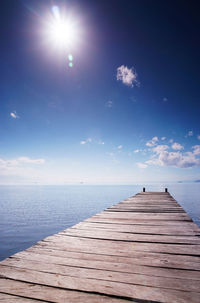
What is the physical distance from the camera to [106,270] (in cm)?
219

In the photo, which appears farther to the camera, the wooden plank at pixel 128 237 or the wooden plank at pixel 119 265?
the wooden plank at pixel 128 237

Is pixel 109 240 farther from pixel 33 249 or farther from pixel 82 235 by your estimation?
pixel 33 249

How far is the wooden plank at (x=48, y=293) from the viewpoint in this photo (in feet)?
5.42

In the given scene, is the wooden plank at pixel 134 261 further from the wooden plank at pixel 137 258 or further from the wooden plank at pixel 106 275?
the wooden plank at pixel 106 275

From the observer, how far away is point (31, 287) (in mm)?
1846

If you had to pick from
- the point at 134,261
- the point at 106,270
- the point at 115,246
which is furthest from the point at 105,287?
the point at 115,246

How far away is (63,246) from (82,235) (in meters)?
0.72

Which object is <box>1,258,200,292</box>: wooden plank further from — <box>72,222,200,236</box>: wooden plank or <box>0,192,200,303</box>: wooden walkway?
<box>72,222,200,236</box>: wooden plank

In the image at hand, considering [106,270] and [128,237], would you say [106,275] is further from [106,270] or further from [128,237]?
[128,237]

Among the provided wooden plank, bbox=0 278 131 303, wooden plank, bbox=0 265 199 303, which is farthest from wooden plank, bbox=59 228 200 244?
wooden plank, bbox=0 278 131 303

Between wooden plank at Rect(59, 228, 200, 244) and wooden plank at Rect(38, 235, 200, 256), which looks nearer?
wooden plank at Rect(38, 235, 200, 256)

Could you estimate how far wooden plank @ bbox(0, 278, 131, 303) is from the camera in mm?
1652

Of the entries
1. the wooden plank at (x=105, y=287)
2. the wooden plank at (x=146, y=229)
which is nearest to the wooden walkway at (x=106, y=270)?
the wooden plank at (x=105, y=287)

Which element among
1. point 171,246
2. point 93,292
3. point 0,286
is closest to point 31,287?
point 0,286
